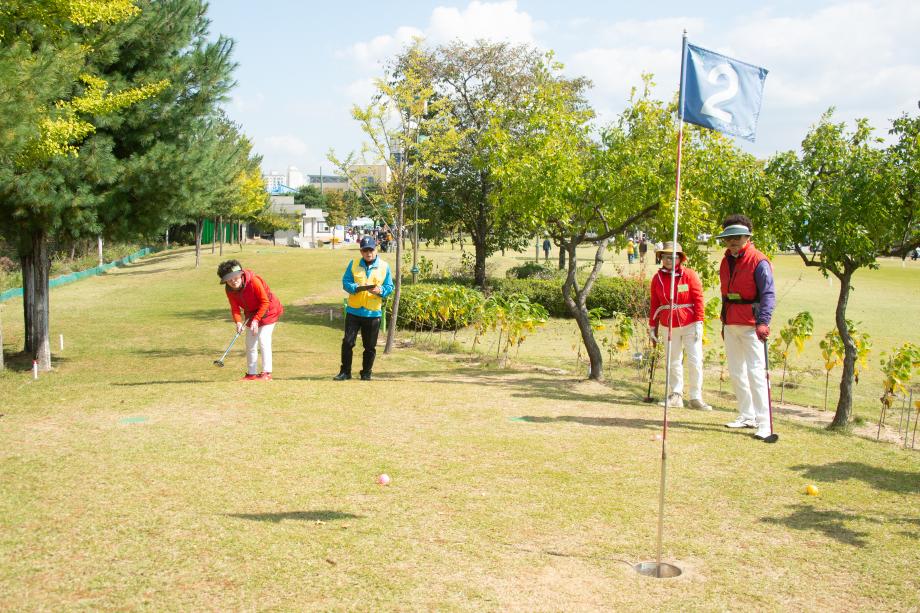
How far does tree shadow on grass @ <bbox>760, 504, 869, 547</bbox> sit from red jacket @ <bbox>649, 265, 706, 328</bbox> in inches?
144

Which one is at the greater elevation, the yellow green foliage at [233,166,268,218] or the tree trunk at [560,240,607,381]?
the yellow green foliage at [233,166,268,218]

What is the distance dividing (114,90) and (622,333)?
28.5ft

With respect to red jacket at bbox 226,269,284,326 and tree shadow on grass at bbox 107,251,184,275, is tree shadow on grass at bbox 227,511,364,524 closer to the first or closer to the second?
red jacket at bbox 226,269,284,326

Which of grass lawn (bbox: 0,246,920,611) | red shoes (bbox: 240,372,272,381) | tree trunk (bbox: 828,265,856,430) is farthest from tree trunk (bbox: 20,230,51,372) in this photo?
tree trunk (bbox: 828,265,856,430)

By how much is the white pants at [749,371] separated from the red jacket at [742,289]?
10 centimetres

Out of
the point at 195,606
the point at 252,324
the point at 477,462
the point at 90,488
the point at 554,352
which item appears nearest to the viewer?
the point at 195,606

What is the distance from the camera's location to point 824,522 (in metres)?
5.62

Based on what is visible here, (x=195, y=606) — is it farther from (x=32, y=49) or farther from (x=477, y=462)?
(x=32, y=49)

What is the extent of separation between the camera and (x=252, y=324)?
1030 centimetres

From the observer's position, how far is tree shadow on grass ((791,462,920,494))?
21.5ft

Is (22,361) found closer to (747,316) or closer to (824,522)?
(747,316)

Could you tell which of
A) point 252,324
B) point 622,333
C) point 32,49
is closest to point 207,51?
point 32,49

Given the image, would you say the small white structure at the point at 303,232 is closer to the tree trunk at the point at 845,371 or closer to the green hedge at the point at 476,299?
the green hedge at the point at 476,299

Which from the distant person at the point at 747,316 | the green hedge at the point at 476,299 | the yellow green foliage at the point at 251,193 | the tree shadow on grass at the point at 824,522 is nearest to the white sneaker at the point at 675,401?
the distant person at the point at 747,316
